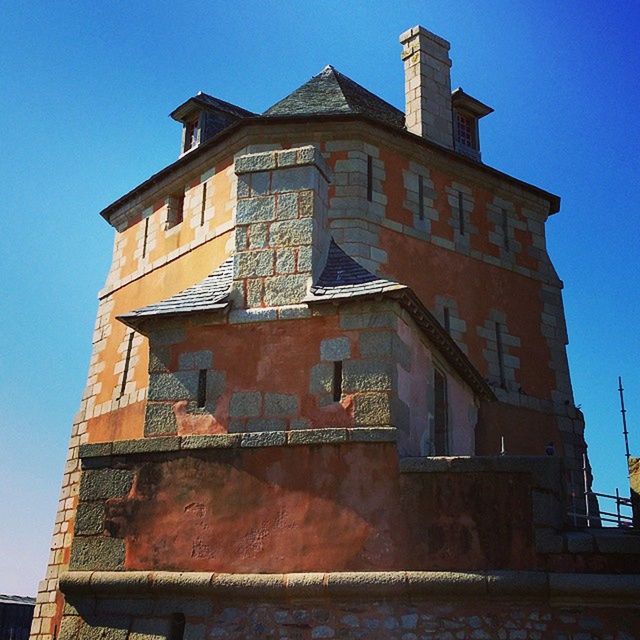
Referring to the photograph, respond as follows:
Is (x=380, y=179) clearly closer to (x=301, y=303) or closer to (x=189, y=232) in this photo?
(x=189, y=232)

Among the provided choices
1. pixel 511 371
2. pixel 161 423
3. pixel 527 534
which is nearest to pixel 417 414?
pixel 527 534

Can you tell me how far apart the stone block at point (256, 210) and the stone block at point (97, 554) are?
12.2ft

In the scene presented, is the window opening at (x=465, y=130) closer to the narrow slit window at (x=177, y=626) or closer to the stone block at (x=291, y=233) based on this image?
the stone block at (x=291, y=233)

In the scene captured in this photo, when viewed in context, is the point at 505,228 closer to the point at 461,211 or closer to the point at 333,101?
the point at 461,211

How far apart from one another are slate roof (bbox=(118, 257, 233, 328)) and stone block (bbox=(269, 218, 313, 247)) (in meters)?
0.68

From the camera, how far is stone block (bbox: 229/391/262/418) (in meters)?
8.59

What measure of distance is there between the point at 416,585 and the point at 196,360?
323cm

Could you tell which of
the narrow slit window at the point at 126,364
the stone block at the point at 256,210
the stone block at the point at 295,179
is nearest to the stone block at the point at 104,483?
the stone block at the point at 256,210

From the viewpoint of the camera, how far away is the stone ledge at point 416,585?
7273 mm

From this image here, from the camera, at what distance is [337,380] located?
849 centimetres

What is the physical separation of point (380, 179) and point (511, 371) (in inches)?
165

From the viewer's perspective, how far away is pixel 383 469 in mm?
7922

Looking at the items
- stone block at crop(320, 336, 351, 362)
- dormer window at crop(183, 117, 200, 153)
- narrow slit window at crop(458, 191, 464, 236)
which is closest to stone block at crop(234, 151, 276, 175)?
stone block at crop(320, 336, 351, 362)

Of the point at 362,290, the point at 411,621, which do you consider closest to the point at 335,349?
the point at 362,290
